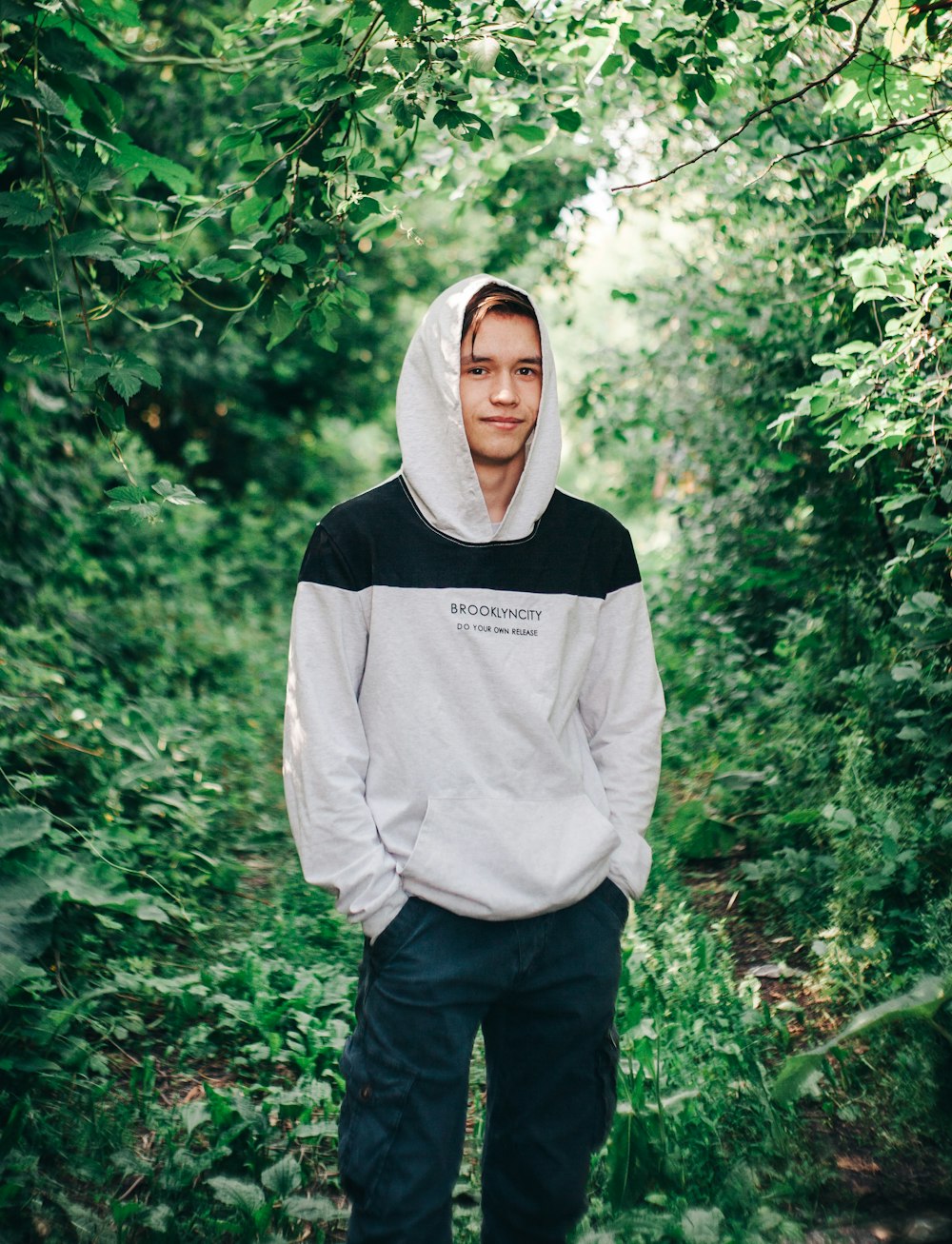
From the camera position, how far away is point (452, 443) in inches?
97.4

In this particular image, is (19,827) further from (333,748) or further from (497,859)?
(497,859)

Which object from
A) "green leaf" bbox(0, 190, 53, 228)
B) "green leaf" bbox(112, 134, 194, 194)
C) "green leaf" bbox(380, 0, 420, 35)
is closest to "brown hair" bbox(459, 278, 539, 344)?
"green leaf" bbox(380, 0, 420, 35)

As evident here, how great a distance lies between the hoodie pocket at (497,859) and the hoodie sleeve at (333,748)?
0.30 feet

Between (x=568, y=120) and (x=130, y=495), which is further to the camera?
(x=568, y=120)

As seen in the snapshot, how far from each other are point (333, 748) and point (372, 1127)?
751mm

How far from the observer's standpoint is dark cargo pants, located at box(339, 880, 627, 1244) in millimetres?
2189

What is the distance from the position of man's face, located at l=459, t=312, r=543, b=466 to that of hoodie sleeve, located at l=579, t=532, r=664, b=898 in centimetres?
40

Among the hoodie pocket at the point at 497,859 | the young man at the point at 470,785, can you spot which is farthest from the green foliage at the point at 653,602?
the hoodie pocket at the point at 497,859

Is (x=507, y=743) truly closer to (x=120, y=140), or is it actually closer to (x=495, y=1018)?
(x=495, y=1018)

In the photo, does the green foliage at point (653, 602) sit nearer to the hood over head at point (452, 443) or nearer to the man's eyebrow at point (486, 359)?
the hood over head at point (452, 443)

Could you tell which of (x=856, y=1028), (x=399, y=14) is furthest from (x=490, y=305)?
(x=856, y=1028)

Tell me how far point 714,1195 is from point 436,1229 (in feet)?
3.28

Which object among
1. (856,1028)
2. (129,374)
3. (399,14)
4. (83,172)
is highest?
(399,14)

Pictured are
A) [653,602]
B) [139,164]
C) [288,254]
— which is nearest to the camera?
[288,254]
